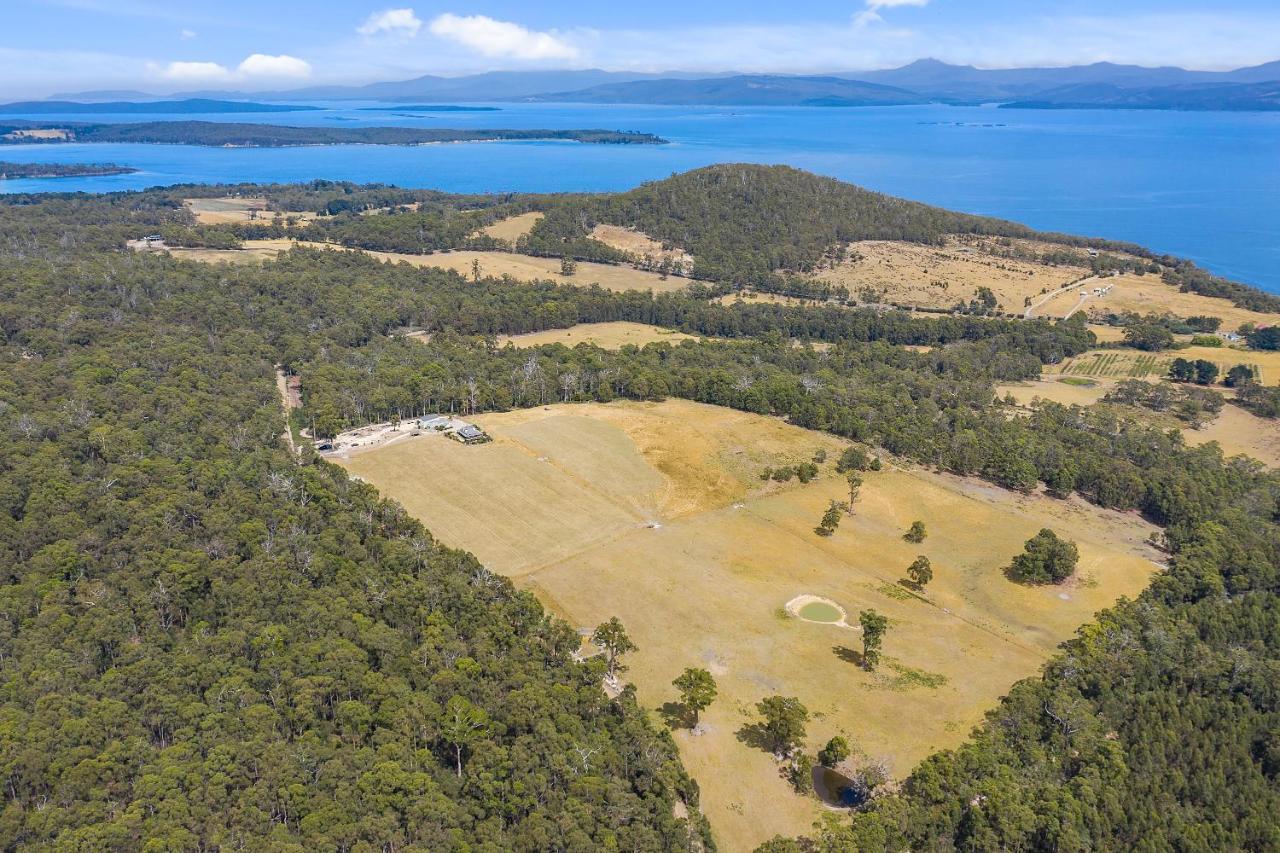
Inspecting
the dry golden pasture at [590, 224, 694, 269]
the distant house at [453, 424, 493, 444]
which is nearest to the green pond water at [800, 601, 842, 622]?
the distant house at [453, 424, 493, 444]

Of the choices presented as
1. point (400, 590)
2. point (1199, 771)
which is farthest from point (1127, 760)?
point (400, 590)

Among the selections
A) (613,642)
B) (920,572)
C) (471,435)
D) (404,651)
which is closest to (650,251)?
(471,435)

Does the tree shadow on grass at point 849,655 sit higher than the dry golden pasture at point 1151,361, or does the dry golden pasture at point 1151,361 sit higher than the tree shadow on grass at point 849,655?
the dry golden pasture at point 1151,361

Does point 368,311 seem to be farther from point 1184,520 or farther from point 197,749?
point 1184,520

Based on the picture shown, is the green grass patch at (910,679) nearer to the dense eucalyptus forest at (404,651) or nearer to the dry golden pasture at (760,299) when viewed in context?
the dense eucalyptus forest at (404,651)

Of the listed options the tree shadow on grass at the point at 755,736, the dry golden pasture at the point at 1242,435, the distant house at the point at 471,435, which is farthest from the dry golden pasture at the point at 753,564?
the dry golden pasture at the point at 1242,435

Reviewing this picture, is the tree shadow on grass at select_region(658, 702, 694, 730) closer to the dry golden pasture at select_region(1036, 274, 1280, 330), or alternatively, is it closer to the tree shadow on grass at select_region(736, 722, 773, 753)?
the tree shadow on grass at select_region(736, 722, 773, 753)
